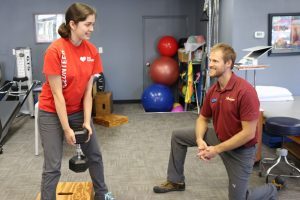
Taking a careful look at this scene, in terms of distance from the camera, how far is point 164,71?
637 centimetres

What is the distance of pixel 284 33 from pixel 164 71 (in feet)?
7.45

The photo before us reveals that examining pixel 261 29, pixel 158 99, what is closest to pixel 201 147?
pixel 261 29

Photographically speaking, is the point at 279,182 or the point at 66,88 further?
the point at 279,182

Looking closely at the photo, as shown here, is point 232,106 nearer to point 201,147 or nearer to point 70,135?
point 201,147

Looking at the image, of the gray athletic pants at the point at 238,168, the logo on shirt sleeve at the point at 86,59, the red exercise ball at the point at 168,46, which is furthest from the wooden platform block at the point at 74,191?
the red exercise ball at the point at 168,46

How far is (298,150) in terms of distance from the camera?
3715 millimetres

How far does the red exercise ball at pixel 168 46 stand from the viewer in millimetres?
6637

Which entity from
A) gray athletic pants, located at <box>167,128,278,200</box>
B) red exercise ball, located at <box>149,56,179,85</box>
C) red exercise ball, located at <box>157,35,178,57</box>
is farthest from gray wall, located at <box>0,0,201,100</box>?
gray athletic pants, located at <box>167,128,278,200</box>

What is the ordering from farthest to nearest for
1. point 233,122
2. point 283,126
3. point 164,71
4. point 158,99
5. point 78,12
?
point 164,71
point 158,99
point 283,126
point 233,122
point 78,12

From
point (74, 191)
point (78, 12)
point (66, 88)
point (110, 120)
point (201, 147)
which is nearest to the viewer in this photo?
point (78, 12)

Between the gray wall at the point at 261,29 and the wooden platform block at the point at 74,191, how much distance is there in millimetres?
2952

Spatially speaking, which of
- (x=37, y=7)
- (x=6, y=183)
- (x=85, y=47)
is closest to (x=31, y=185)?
(x=6, y=183)

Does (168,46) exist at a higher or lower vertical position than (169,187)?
higher

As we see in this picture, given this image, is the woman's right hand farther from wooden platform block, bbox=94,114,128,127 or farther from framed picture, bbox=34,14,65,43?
framed picture, bbox=34,14,65,43
